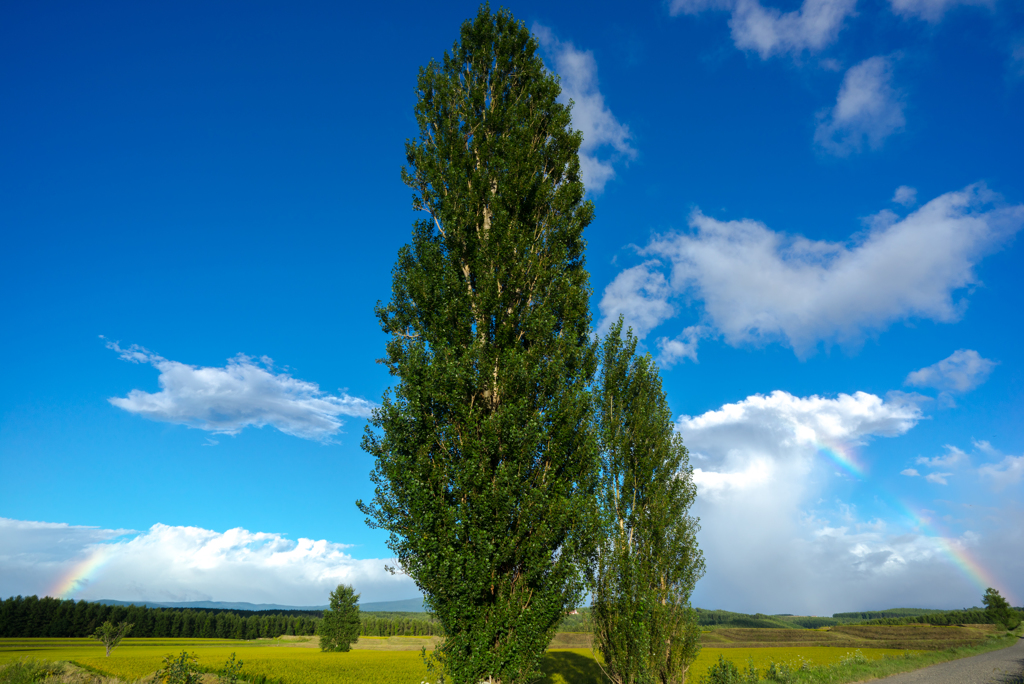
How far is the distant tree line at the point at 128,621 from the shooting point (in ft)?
226

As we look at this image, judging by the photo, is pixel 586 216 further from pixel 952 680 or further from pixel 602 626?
pixel 952 680

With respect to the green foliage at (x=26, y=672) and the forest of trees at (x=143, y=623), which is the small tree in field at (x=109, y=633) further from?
the green foliage at (x=26, y=672)

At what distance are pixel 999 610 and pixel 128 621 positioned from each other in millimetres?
145908

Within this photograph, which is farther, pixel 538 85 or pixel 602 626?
pixel 538 85

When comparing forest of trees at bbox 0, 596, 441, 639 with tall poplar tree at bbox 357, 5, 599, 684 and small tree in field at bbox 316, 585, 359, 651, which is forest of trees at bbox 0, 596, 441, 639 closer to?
small tree in field at bbox 316, 585, 359, 651

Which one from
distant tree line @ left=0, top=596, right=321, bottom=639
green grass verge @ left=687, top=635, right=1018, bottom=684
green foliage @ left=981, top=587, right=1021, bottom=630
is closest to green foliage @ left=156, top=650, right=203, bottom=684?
green grass verge @ left=687, top=635, right=1018, bottom=684

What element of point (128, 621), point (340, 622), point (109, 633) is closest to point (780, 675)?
point (109, 633)

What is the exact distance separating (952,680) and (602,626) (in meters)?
21.4

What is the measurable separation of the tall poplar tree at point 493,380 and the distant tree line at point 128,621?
7158cm

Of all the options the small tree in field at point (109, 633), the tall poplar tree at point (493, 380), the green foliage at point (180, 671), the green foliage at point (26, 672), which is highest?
the tall poplar tree at point (493, 380)

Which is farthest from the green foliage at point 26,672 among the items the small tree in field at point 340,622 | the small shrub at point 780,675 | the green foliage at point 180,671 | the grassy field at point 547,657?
the small tree in field at point 340,622

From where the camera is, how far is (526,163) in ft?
52.6

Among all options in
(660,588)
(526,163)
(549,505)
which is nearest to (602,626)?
(660,588)

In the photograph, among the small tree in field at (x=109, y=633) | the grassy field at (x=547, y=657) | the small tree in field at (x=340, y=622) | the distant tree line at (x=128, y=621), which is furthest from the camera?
the distant tree line at (x=128, y=621)
